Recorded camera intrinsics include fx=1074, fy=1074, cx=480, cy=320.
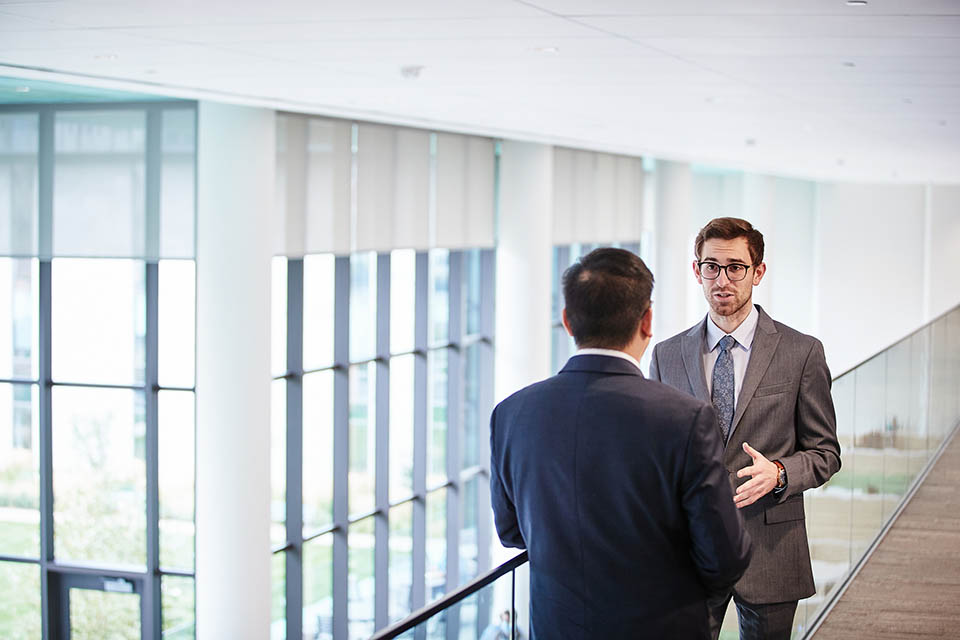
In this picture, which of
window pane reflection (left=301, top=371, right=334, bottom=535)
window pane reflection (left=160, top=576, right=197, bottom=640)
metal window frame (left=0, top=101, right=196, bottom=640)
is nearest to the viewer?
metal window frame (left=0, top=101, right=196, bottom=640)

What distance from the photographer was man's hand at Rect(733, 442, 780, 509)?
2602mm

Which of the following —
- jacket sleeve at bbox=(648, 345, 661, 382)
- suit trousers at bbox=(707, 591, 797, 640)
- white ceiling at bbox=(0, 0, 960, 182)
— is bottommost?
suit trousers at bbox=(707, 591, 797, 640)

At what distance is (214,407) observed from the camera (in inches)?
338

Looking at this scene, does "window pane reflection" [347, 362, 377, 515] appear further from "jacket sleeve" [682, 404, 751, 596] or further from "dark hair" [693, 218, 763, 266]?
"jacket sleeve" [682, 404, 751, 596]

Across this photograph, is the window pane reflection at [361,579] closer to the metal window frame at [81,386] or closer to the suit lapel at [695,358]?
the metal window frame at [81,386]

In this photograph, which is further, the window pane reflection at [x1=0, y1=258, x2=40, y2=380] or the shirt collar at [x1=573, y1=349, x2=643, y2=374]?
the window pane reflection at [x1=0, y1=258, x2=40, y2=380]

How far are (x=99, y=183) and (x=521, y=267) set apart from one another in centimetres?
533

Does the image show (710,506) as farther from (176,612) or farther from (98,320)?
(176,612)

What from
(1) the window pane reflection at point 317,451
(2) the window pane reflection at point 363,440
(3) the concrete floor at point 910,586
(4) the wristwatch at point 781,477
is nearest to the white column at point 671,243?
(2) the window pane reflection at point 363,440

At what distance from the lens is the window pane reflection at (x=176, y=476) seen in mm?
9234

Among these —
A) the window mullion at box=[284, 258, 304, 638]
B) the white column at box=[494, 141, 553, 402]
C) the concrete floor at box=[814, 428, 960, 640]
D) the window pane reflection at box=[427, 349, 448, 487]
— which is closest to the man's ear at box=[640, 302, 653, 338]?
the concrete floor at box=[814, 428, 960, 640]

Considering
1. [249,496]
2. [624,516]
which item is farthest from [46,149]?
[624,516]

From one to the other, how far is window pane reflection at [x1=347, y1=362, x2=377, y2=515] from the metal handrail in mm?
8653

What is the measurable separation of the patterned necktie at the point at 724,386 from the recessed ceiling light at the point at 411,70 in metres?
3.72
